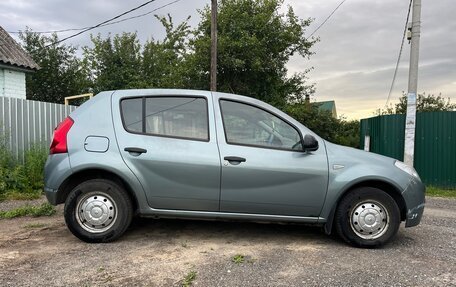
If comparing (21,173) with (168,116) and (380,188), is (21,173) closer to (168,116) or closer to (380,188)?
(168,116)

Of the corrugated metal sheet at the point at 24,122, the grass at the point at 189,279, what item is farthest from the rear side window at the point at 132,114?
the corrugated metal sheet at the point at 24,122

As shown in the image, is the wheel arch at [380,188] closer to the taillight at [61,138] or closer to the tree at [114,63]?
the taillight at [61,138]

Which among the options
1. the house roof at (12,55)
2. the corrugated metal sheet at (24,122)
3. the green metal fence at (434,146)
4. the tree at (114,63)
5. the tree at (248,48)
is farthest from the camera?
the tree at (114,63)

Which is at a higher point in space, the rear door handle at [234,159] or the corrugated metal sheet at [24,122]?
the corrugated metal sheet at [24,122]

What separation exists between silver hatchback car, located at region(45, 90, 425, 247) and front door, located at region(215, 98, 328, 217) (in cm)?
1

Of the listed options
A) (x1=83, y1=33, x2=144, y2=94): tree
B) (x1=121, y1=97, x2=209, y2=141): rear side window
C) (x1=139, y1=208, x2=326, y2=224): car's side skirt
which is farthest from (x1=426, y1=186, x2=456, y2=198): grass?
(x1=83, y1=33, x2=144, y2=94): tree

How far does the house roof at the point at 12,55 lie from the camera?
12.3 m

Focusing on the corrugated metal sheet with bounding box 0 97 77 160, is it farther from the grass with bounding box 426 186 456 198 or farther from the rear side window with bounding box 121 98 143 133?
the grass with bounding box 426 186 456 198

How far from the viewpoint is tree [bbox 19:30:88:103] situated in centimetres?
2316

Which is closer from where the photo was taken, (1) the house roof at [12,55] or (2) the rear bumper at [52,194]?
(2) the rear bumper at [52,194]

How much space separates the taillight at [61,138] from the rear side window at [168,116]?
647 mm

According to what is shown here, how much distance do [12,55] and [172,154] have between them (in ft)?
34.7

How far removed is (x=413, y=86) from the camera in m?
10.2

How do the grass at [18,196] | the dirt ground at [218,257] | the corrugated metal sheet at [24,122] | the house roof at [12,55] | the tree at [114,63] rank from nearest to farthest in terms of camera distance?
the dirt ground at [218,257]
the grass at [18,196]
the corrugated metal sheet at [24,122]
the house roof at [12,55]
the tree at [114,63]
